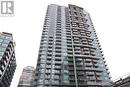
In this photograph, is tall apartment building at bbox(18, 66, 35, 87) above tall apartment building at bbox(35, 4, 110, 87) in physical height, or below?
below

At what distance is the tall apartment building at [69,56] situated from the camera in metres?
79.2

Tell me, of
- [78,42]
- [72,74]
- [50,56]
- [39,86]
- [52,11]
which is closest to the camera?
[39,86]

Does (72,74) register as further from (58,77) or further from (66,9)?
(66,9)

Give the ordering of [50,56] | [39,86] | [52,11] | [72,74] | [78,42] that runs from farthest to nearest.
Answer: [52,11] < [78,42] < [50,56] < [72,74] < [39,86]

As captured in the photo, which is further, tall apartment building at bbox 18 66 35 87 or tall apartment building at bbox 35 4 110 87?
tall apartment building at bbox 18 66 35 87

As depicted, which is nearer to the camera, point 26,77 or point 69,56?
point 69,56

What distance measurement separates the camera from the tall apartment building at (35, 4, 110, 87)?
7925 centimetres

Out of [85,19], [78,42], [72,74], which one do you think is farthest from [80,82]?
[85,19]

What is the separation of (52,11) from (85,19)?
21441 millimetres

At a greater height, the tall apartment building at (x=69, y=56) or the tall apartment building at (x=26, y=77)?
the tall apartment building at (x=69, y=56)

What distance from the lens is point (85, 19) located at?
123 meters

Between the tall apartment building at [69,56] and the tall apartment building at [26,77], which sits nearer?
the tall apartment building at [69,56]

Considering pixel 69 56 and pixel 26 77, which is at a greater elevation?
pixel 69 56

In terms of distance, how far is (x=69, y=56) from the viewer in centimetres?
8975
